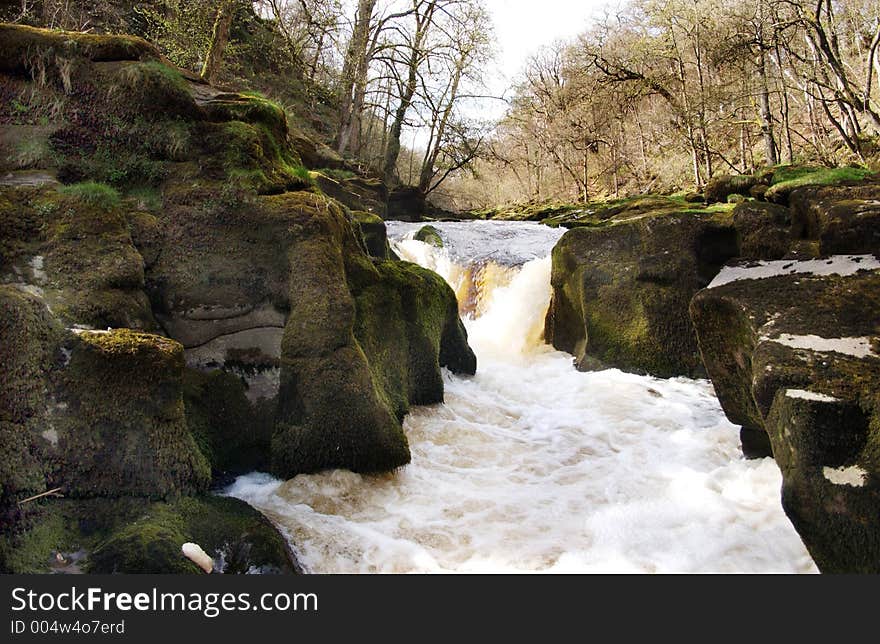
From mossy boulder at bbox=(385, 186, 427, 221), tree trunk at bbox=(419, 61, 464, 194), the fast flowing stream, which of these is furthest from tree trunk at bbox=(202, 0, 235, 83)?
mossy boulder at bbox=(385, 186, 427, 221)

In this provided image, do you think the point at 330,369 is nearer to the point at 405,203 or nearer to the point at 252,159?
the point at 252,159

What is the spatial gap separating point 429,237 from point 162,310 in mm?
10506

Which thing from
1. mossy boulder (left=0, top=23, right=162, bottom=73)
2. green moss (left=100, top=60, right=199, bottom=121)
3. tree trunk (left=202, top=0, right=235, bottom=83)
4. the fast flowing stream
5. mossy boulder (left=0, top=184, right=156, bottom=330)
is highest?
tree trunk (left=202, top=0, right=235, bottom=83)

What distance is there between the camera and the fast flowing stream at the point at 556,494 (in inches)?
129

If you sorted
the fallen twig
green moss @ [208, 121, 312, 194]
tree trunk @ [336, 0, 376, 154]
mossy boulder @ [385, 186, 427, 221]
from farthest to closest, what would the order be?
mossy boulder @ [385, 186, 427, 221]
tree trunk @ [336, 0, 376, 154]
green moss @ [208, 121, 312, 194]
the fallen twig

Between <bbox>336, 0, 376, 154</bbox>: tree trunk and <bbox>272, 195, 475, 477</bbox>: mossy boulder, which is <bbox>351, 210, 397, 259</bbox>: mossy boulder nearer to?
<bbox>272, 195, 475, 477</bbox>: mossy boulder

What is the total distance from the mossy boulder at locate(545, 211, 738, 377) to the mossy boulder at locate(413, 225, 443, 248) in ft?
19.8

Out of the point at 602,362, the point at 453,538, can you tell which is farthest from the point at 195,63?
the point at 453,538

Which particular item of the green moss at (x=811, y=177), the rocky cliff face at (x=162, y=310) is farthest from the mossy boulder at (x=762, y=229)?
the rocky cliff face at (x=162, y=310)

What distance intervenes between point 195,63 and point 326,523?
12.3 meters

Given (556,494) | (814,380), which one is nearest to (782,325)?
(814,380)

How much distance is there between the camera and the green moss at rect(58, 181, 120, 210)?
13.4ft

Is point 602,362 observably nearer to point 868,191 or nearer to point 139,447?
point 868,191

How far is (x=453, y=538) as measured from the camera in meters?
3.53
